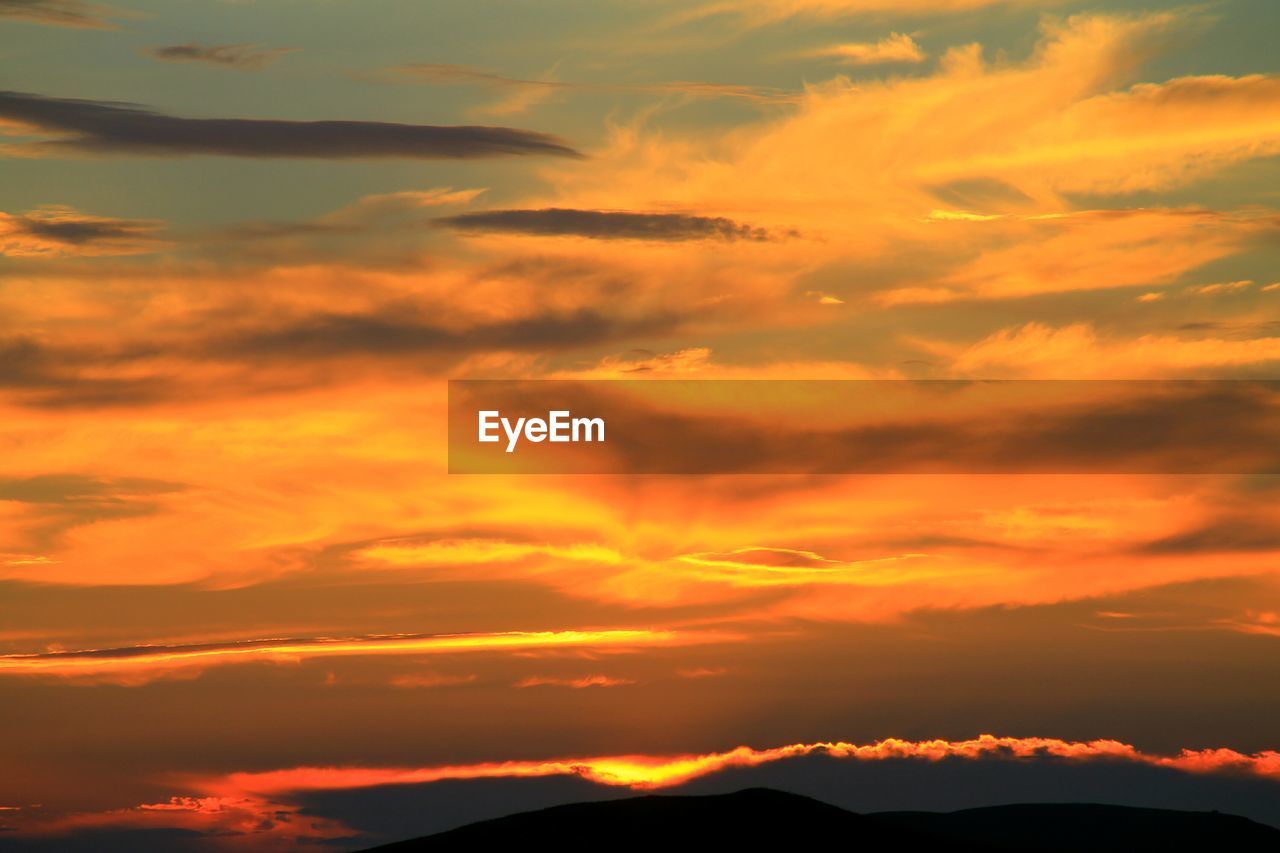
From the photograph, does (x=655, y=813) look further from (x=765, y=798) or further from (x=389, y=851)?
(x=389, y=851)

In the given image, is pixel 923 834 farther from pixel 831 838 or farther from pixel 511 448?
pixel 511 448

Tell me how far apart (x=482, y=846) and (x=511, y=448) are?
5920 cm

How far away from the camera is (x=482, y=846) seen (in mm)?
128000

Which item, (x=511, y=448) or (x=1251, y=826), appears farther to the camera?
(x=1251, y=826)

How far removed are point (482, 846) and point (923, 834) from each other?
34869mm

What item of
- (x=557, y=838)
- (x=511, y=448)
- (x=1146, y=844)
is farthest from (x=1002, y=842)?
(x=511, y=448)

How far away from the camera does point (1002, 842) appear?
199m


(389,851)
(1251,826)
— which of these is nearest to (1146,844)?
(1251,826)

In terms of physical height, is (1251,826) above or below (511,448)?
below

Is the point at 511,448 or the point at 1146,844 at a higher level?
the point at 511,448

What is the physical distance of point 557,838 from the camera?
420 ft

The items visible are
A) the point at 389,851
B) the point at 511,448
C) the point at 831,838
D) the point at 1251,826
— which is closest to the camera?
the point at 511,448

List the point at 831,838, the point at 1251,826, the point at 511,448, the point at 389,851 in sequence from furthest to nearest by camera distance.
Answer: the point at 1251,826
the point at 389,851
the point at 831,838
the point at 511,448

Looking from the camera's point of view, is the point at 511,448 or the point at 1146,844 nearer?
the point at 511,448
